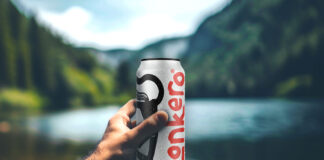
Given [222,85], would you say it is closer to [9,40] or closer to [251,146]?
[9,40]

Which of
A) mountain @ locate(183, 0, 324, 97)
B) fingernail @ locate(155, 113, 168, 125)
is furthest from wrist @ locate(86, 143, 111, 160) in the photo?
mountain @ locate(183, 0, 324, 97)

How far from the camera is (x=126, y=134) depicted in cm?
357

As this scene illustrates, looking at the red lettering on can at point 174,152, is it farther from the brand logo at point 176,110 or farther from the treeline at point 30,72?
the treeline at point 30,72

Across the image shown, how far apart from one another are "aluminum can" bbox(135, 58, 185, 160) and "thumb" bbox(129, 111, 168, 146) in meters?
0.11

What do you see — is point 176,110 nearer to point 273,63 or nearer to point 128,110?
point 128,110

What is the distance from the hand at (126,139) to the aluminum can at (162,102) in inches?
4.7

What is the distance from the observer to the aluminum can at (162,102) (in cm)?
368

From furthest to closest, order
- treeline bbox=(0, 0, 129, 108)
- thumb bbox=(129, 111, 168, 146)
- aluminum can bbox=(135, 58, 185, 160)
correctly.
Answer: treeline bbox=(0, 0, 129, 108) < aluminum can bbox=(135, 58, 185, 160) < thumb bbox=(129, 111, 168, 146)

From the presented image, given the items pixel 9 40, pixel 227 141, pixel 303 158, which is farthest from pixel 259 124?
pixel 9 40

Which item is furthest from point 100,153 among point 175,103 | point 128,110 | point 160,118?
point 175,103

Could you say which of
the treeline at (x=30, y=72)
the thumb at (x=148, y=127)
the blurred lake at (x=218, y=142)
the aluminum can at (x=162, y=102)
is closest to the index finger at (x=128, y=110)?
the aluminum can at (x=162, y=102)

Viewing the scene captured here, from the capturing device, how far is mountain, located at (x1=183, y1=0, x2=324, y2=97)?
124125 mm

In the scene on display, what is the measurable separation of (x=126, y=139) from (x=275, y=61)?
144 metres

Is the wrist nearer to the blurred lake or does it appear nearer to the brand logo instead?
the brand logo
